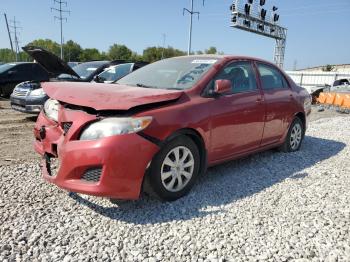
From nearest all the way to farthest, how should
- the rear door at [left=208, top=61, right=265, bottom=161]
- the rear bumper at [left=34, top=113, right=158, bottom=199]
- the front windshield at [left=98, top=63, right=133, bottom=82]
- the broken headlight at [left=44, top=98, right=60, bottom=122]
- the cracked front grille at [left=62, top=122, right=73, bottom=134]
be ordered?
the rear bumper at [left=34, top=113, right=158, bottom=199] → the cracked front grille at [left=62, top=122, right=73, bottom=134] → the broken headlight at [left=44, top=98, right=60, bottom=122] → the rear door at [left=208, top=61, right=265, bottom=161] → the front windshield at [left=98, top=63, right=133, bottom=82]

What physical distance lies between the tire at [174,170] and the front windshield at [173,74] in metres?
0.73

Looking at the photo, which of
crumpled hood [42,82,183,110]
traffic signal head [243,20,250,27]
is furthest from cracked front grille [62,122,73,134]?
traffic signal head [243,20,250,27]

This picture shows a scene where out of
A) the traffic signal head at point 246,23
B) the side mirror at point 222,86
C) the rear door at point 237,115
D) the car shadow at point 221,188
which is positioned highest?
the traffic signal head at point 246,23

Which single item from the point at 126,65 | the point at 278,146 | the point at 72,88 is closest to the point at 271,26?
the point at 126,65

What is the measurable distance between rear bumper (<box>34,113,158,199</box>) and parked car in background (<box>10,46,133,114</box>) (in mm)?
2893

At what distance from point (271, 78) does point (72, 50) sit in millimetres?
92996

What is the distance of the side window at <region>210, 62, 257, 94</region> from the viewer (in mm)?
4492

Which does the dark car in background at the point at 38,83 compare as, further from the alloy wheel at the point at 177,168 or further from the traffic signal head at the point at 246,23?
the traffic signal head at the point at 246,23

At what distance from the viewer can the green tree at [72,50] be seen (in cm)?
8838

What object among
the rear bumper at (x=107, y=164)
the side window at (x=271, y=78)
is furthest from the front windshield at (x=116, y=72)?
the rear bumper at (x=107, y=164)

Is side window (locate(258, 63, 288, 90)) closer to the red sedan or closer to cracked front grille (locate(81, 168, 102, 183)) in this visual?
the red sedan

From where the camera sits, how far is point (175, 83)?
421cm

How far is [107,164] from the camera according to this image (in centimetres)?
316

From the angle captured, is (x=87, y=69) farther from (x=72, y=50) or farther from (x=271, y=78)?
(x=72, y=50)
